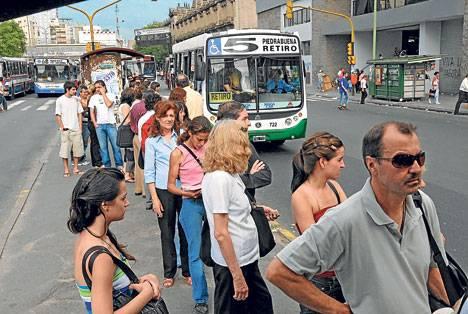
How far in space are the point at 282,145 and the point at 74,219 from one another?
1170 centimetres

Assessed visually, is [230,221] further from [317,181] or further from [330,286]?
[330,286]

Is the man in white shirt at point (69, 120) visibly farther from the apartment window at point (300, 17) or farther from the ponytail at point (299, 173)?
the apartment window at point (300, 17)

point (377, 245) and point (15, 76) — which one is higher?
point (15, 76)

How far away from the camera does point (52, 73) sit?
38.0 m

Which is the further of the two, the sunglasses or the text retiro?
the text retiro

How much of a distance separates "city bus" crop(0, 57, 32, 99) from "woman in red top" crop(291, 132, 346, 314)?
3378 centimetres

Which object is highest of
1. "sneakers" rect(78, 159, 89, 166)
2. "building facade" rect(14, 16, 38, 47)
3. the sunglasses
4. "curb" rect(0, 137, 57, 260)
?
"building facade" rect(14, 16, 38, 47)

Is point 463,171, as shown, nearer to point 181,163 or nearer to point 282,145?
point 282,145

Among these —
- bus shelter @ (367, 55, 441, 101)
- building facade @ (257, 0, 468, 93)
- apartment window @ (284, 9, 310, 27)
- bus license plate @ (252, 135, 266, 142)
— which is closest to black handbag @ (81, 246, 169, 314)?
bus license plate @ (252, 135, 266, 142)

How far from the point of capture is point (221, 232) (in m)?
3.30

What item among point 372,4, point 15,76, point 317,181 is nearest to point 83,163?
point 317,181

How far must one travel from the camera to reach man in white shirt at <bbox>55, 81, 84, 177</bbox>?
10.1 meters

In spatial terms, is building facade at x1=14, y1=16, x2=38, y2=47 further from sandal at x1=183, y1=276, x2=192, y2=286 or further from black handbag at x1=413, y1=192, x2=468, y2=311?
black handbag at x1=413, y1=192, x2=468, y2=311

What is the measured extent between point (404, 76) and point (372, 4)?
14.7 metres
